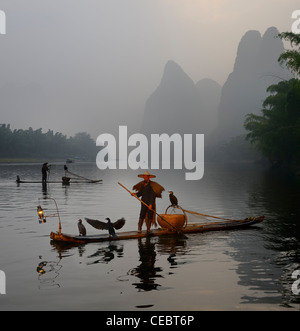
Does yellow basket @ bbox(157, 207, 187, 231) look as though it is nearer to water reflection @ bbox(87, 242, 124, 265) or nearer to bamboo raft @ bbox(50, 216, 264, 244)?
bamboo raft @ bbox(50, 216, 264, 244)

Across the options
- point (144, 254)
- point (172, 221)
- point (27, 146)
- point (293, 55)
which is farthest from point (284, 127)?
point (27, 146)

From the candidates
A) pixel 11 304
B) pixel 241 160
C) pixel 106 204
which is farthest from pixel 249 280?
pixel 241 160

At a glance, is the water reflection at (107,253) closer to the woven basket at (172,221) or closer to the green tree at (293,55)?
the woven basket at (172,221)

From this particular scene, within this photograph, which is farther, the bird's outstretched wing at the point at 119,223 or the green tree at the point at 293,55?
the green tree at the point at 293,55

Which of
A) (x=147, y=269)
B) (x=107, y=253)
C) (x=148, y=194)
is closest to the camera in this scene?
(x=147, y=269)

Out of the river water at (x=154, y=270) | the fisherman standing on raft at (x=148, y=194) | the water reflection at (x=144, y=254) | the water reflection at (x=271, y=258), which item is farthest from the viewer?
the fisherman standing on raft at (x=148, y=194)

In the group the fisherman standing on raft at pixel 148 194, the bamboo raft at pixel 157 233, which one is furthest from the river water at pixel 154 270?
the fisherman standing on raft at pixel 148 194

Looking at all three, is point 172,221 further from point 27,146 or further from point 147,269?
point 27,146

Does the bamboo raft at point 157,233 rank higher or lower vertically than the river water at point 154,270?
higher

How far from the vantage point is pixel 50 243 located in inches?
543

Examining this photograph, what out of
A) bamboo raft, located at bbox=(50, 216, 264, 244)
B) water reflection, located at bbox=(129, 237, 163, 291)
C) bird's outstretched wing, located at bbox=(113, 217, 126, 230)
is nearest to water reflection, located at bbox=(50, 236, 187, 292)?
water reflection, located at bbox=(129, 237, 163, 291)

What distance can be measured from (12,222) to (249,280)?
1185cm

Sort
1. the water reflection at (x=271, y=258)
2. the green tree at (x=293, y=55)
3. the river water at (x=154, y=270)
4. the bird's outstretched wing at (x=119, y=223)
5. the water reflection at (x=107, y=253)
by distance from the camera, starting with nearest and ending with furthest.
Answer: the river water at (x=154, y=270), the water reflection at (x=271, y=258), the water reflection at (x=107, y=253), the bird's outstretched wing at (x=119, y=223), the green tree at (x=293, y=55)

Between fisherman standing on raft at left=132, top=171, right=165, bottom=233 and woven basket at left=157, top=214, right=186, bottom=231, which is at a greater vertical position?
fisherman standing on raft at left=132, top=171, right=165, bottom=233
